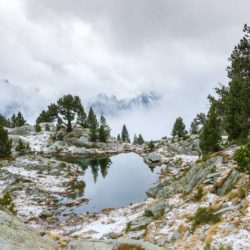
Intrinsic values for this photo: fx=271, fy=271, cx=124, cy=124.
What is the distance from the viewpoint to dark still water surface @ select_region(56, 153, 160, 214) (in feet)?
127

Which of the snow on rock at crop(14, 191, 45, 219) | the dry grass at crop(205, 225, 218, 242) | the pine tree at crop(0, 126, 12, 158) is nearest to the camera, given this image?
the dry grass at crop(205, 225, 218, 242)

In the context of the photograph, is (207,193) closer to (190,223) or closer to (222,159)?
(190,223)

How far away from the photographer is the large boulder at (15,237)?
8.48m

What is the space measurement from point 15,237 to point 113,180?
4212 cm

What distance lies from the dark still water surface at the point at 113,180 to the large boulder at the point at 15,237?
26001mm

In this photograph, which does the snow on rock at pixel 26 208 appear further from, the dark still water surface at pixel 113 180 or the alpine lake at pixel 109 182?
the dark still water surface at pixel 113 180

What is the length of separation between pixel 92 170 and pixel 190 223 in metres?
38.0

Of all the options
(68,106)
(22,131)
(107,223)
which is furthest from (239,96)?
(22,131)

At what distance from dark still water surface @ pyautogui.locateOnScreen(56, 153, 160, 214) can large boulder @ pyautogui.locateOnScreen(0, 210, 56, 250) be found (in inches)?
1024

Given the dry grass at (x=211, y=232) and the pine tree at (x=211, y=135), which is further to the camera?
the pine tree at (x=211, y=135)

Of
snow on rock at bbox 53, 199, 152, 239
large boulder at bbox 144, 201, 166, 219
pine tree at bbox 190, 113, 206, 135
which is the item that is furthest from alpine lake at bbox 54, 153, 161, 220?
pine tree at bbox 190, 113, 206, 135

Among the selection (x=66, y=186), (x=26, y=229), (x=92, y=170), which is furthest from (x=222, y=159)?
(x=92, y=170)

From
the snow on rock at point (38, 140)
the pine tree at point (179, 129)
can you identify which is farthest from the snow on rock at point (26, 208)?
the pine tree at point (179, 129)

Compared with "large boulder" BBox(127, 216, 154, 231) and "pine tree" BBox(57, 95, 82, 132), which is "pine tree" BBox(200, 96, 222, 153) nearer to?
"large boulder" BBox(127, 216, 154, 231)
